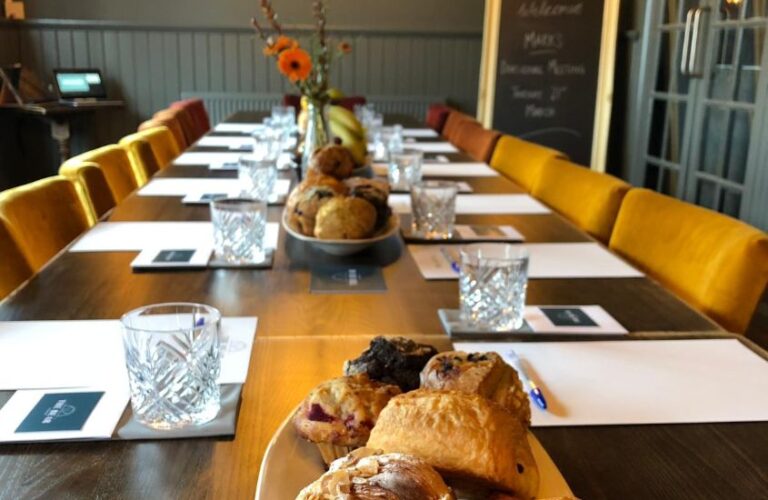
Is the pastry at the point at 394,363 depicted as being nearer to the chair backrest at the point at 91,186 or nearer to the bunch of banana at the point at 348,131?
the chair backrest at the point at 91,186

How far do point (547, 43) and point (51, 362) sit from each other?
5.23 metres

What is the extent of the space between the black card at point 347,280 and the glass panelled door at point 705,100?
2787 millimetres

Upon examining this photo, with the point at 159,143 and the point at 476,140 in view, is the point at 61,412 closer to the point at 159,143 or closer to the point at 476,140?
the point at 159,143

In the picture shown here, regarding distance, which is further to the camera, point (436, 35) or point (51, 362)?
point (436, 35)

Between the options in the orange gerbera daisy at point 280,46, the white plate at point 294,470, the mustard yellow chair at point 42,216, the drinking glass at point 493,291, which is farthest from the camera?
the orange gerbera daisy at point 280,46

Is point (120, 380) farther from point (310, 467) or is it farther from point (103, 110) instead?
point (103, 110)

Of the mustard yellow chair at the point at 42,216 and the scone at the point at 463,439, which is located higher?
the scone at the point at 463,439

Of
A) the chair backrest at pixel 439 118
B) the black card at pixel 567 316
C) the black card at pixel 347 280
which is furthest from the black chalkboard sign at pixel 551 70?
the black card at pixel 567 316

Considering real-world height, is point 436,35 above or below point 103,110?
above

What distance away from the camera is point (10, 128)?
5.83 m

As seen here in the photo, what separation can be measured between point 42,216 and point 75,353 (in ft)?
2.58

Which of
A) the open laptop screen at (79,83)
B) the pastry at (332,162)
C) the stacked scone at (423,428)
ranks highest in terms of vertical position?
the open laptop screen at (79,83)

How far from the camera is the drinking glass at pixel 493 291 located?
3.63ft

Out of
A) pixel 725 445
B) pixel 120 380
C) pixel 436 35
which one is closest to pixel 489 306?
pixel 725 445
